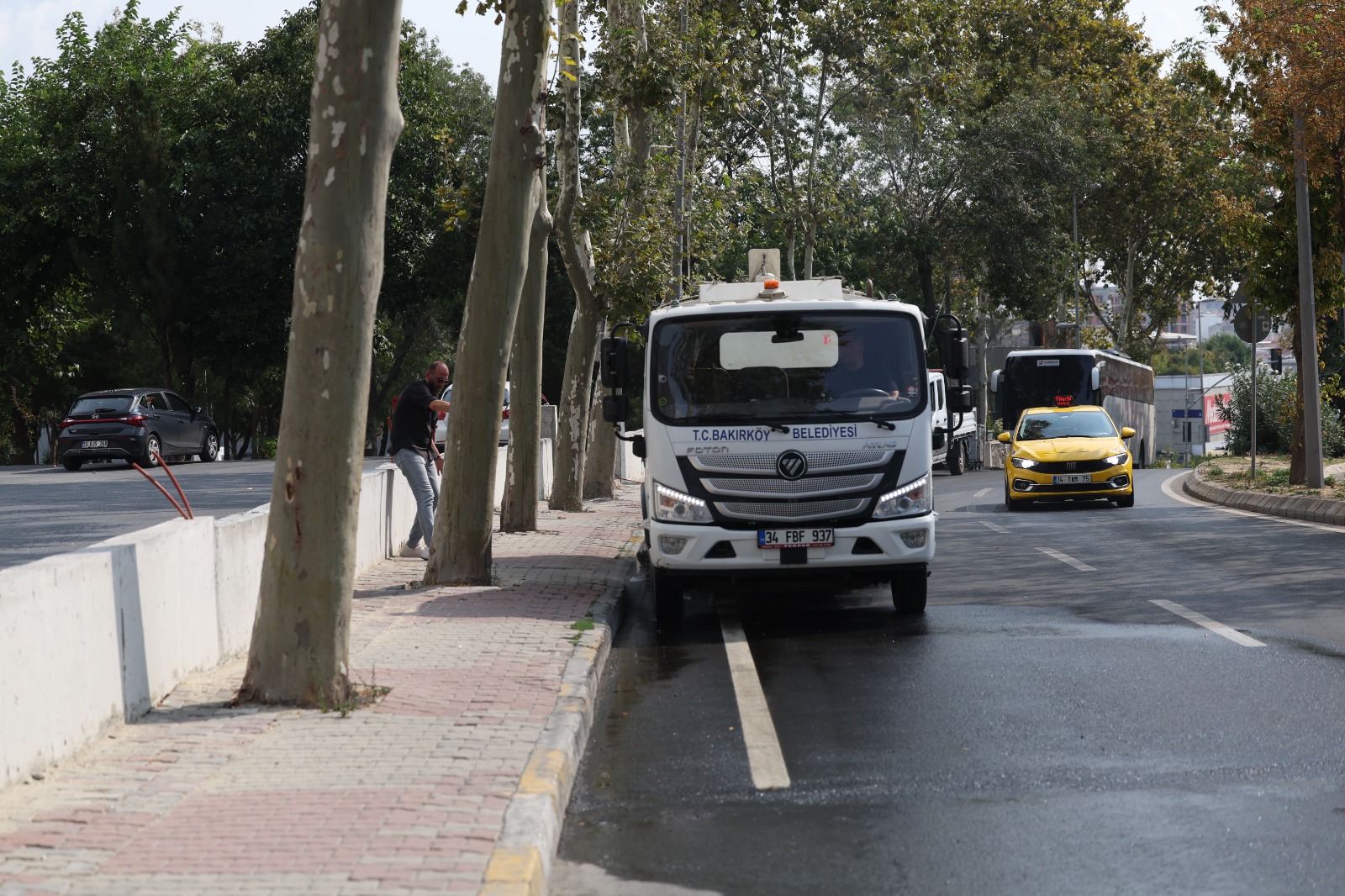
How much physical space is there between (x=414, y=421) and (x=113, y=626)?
7779mm

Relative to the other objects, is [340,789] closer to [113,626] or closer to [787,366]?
[113,626]

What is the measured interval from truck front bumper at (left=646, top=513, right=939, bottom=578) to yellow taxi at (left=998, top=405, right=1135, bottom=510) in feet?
41.7

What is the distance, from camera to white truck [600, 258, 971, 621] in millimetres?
11016

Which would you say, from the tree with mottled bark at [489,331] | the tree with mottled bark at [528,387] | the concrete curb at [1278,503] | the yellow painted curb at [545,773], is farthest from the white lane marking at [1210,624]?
the concrete curb at [1278,503]

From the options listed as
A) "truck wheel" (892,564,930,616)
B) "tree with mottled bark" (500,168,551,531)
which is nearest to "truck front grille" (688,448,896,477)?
"truck wheel" (892,564,930,616)

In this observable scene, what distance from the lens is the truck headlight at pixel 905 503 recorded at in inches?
435

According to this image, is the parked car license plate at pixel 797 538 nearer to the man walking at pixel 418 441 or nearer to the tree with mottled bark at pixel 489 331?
the tree with mottled bark at pixel 489 331

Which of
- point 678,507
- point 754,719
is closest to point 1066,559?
point 678,507

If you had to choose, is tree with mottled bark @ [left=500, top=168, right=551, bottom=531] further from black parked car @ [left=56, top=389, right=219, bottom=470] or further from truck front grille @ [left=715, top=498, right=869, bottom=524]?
black parked car @ [left=56, top=389, right=219, bottom=470]

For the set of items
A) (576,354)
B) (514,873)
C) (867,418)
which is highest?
(576,354)

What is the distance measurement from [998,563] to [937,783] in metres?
9.02

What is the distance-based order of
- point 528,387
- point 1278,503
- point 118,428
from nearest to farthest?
point 528,387, point 1278,503, point 118,428

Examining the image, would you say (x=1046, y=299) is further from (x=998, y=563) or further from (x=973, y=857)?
(x=973, y=857)

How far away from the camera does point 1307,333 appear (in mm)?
23047
